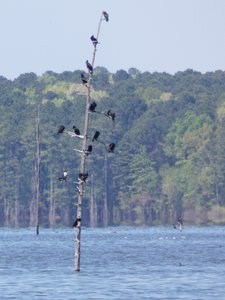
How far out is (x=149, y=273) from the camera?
196 ft

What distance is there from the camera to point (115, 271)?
2413 inches

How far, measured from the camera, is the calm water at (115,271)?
50312 millimetres

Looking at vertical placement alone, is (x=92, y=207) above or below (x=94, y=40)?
above

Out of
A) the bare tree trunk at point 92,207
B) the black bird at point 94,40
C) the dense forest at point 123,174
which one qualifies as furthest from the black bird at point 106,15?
the bare tree trunk at point 92,207

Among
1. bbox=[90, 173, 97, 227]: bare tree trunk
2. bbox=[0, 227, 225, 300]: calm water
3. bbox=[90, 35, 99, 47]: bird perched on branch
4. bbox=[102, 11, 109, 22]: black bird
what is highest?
bbox=[90, 173, 97, 227]: bare tree trunk

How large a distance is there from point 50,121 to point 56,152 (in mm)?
7407

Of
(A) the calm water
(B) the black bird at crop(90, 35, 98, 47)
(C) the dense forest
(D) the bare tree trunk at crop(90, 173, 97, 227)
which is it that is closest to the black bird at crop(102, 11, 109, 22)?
(B) the black bird at crop(90, 35, 98, 47)

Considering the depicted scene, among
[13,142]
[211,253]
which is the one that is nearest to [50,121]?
[13,142]

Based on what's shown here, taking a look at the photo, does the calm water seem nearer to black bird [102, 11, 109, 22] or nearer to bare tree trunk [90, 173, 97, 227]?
black bird [102, 11, 109, 22]

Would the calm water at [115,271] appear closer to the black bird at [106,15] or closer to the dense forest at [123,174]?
the black bird at [106,15]

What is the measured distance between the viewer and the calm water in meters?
50.3

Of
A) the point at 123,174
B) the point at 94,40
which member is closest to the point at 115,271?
the point at 94,40

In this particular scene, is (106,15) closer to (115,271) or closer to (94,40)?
(94,40)

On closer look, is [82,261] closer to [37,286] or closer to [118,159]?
[37,286]
